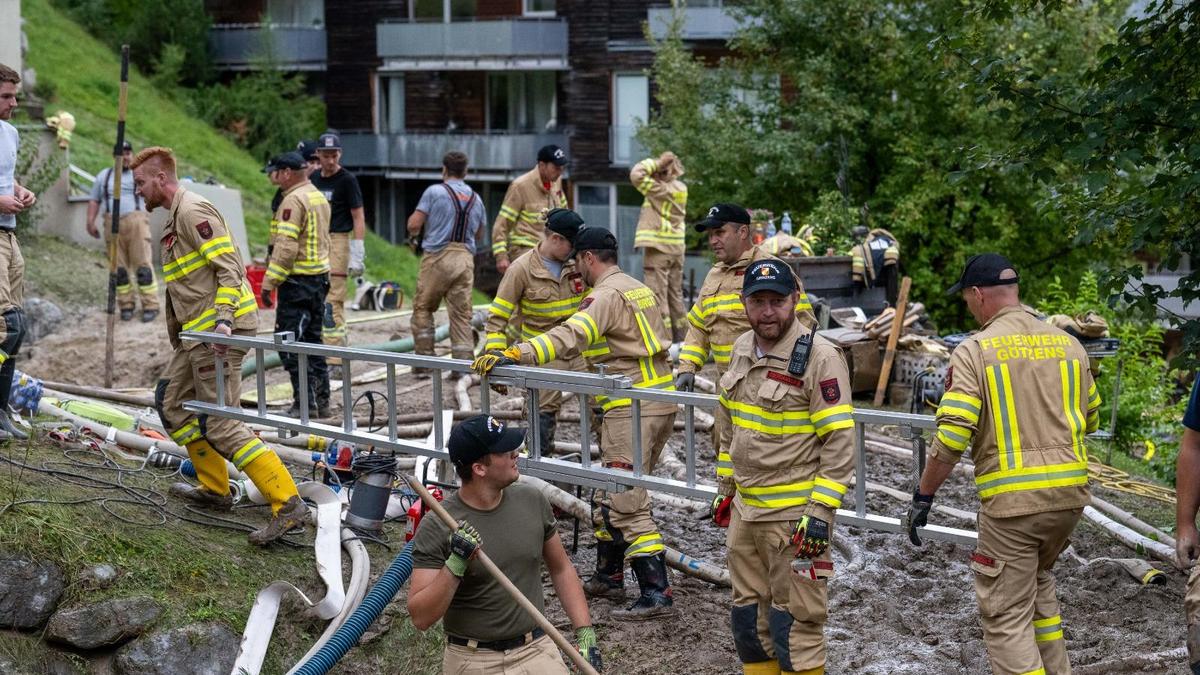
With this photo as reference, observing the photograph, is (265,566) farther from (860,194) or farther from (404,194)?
(404,194)

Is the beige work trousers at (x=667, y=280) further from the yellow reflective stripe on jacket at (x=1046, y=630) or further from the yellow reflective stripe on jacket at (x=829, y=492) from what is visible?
the yellow reflective stripe on jacket at (x=829, y=492)

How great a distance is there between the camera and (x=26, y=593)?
256 inches

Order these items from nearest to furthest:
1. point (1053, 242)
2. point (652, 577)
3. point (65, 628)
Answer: point (65, 628) < point (652, 577) < point (1053, 242)

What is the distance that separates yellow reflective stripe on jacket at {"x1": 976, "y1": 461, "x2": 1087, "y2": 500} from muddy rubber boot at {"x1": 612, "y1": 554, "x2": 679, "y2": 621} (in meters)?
2.37

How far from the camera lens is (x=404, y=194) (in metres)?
37.4

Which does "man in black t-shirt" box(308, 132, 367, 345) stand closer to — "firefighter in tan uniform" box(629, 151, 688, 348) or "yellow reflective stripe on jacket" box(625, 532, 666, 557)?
"firefighter in tan uniform" box(629, 151, 688, 348)

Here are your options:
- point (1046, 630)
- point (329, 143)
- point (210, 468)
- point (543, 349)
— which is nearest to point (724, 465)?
point (543, 349)

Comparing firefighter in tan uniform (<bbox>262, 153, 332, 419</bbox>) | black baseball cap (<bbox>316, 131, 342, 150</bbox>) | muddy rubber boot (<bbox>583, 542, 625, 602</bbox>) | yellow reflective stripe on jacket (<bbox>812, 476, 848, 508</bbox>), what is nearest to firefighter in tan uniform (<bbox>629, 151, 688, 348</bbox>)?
black baseball cap (<bbox>316, 131, 342, 150</bbox>)

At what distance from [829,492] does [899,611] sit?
2207 millimetres

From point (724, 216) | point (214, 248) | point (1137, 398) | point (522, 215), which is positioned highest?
point (724, 216)

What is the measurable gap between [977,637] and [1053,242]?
15.8m

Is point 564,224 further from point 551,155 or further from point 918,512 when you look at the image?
point 551,155

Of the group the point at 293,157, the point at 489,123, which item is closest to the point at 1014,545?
the point at 293,157

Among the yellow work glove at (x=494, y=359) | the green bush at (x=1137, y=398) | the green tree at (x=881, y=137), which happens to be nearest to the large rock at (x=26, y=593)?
the yellow work glove at (x=494, y=359)
